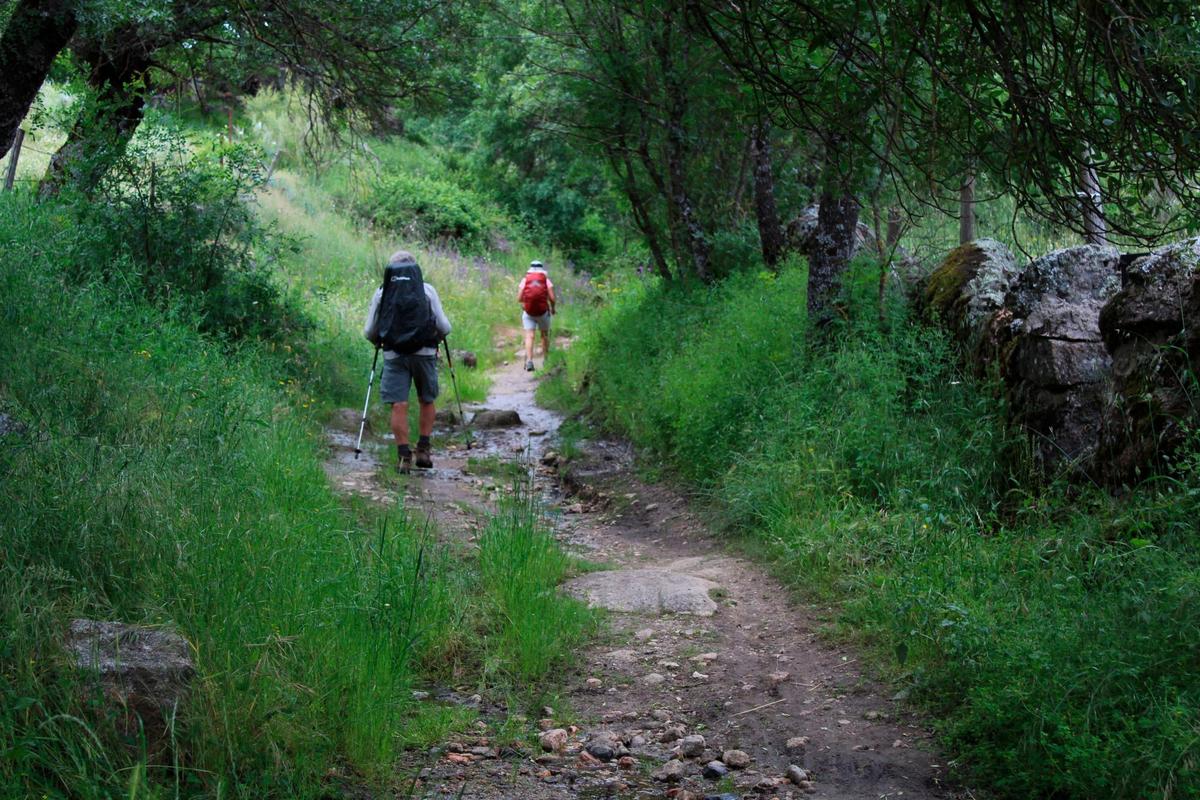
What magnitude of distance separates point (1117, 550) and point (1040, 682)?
135 cm

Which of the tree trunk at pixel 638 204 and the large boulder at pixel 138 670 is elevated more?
the tree trunk at pixel 638 204

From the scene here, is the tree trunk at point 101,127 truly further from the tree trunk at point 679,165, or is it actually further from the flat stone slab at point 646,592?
the flat stone slab at point 646,592

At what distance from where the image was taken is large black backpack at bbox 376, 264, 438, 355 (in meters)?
10.1

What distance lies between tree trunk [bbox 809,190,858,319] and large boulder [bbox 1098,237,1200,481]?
3348mm

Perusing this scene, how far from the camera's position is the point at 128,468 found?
4.70 meters

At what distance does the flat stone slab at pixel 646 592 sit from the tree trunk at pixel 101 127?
22.8 ft

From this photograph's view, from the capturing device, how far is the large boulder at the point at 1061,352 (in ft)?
20.6

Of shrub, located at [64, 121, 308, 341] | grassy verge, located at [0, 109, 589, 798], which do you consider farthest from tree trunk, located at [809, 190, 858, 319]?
shrub, located at [64, 121, 308, 341]

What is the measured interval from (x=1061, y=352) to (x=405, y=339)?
19.3 feet

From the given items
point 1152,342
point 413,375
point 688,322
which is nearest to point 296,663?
point 1152,342

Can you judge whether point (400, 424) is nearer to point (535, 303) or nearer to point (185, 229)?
point (185, 229)

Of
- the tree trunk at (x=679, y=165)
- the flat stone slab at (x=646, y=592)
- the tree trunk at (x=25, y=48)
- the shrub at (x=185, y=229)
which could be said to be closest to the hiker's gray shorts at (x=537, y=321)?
the tree trunk at (x=679, y=165)

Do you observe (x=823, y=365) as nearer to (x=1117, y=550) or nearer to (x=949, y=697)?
(x=1117, y=550)

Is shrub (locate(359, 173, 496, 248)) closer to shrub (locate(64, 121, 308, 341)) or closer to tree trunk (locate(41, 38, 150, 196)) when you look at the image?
tree trunk (locate(41, 38, 150, 196))
